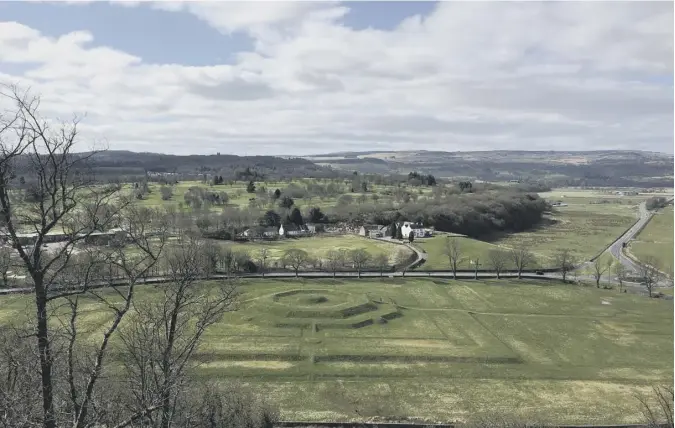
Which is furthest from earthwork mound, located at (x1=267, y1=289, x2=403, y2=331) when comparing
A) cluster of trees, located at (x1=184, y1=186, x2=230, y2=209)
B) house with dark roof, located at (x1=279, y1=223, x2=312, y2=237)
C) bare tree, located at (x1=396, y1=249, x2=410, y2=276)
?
cluster of trees, located at (x1=184, y1=186, x2=230, y2=209)

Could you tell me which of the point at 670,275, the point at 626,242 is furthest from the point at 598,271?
the point at 626,242

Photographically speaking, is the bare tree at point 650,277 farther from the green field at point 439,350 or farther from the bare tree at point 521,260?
the bare tree at point 521,260

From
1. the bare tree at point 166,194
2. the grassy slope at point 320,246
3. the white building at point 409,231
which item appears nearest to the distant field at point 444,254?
the white building at point 409,231

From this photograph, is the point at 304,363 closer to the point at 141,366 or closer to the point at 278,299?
the point at 278,299

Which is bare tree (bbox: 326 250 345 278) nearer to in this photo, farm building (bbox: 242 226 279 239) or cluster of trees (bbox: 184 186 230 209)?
farm building (bbox: 242 226 279 239)

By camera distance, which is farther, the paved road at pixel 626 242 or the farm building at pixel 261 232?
the farm building at pixel 261 232
